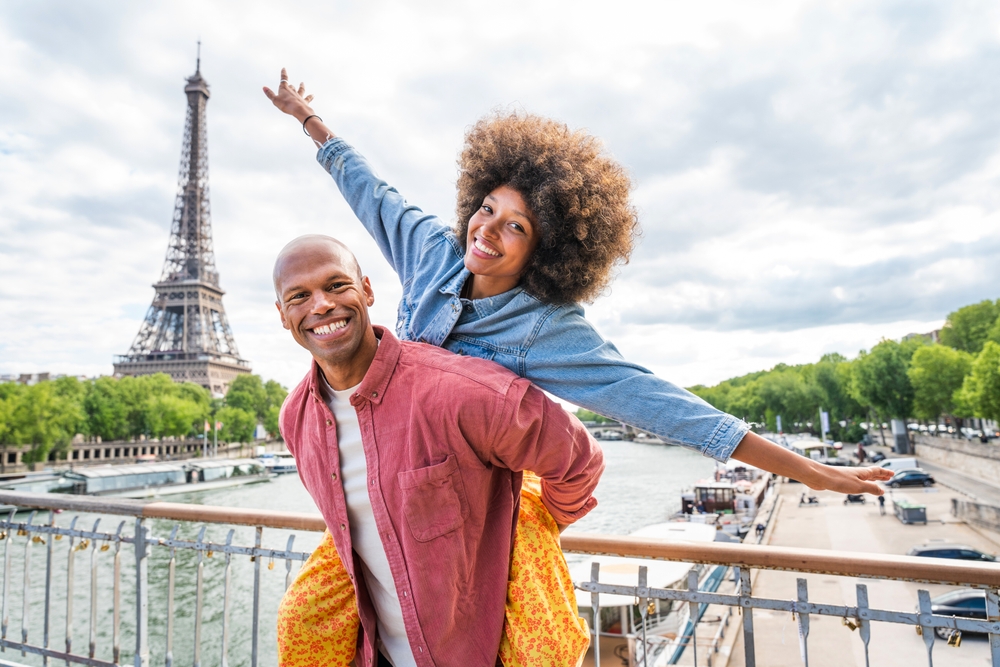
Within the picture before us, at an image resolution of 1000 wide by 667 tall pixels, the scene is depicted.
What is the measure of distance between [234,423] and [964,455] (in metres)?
52.0

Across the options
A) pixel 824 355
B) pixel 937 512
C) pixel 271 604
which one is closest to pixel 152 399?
pixel 271 604

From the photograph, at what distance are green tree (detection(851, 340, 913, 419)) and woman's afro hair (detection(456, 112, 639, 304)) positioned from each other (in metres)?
45.0

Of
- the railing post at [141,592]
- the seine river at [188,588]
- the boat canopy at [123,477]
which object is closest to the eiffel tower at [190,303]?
the boat canopy at [123,477]

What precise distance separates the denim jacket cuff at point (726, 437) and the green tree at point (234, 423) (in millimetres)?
59817

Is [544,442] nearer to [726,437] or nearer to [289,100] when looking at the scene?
[726,437]

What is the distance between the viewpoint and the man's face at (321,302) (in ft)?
5.33

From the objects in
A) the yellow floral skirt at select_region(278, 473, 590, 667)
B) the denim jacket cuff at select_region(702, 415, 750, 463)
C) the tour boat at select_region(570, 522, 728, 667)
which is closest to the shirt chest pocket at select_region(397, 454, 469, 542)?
the yellow floral skirt at select_region(278, 473, 590, 667)

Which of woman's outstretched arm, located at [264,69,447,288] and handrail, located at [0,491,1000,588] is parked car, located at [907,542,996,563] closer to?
handrail, located at [0,491,1000,588]

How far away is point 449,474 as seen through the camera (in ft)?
5.15

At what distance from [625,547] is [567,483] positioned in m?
0.79

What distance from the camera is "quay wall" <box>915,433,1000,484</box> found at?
27.6 metres

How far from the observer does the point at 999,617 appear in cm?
191

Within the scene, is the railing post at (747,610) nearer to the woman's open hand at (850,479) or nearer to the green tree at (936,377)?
the woman's open hand at (850,479)

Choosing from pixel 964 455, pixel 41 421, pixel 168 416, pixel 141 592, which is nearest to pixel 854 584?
pixel 141 592
